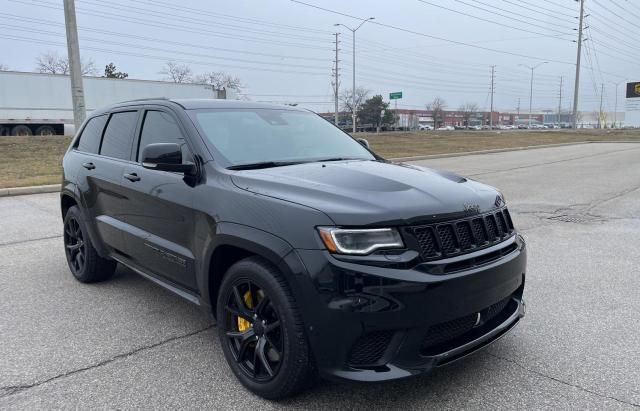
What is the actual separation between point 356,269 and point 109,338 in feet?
7.46

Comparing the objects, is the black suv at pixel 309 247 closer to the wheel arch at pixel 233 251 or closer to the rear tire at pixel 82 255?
the wheel arch at pixel 233 251

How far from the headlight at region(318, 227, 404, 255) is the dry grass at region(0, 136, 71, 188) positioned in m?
11.3

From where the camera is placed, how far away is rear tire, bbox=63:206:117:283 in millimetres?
5023

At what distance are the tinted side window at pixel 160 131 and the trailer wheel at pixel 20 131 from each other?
100 ft

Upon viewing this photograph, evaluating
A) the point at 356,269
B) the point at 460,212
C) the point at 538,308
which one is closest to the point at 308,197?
the point at 356,269

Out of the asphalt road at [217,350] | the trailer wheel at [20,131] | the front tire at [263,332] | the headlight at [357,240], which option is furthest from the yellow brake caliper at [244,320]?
the trailer wheel at [20,131]

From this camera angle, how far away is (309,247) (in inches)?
104

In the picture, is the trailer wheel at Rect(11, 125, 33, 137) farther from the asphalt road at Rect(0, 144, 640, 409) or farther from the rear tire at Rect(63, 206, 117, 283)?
the rear tire at Rect(63, 206, 117, 283)

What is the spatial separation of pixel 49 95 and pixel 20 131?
2.72 metres

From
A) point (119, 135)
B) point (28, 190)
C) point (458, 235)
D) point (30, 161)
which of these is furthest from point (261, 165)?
point (30, 161)

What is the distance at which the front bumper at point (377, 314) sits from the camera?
256 centimetres

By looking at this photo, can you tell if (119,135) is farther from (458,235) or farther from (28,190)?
(28,190)

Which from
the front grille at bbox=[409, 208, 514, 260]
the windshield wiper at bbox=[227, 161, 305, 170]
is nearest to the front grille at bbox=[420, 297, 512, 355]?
the front grille at bbox=[409, 208, 514, 260]

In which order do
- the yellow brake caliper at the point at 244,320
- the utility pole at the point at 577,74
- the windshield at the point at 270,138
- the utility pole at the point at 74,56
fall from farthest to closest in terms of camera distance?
the utility pole at the point at 577,74
the utility pole at the point at 74,56
the windshield at the point at 270,138
the yellow brake caliper at the point at 244,320
